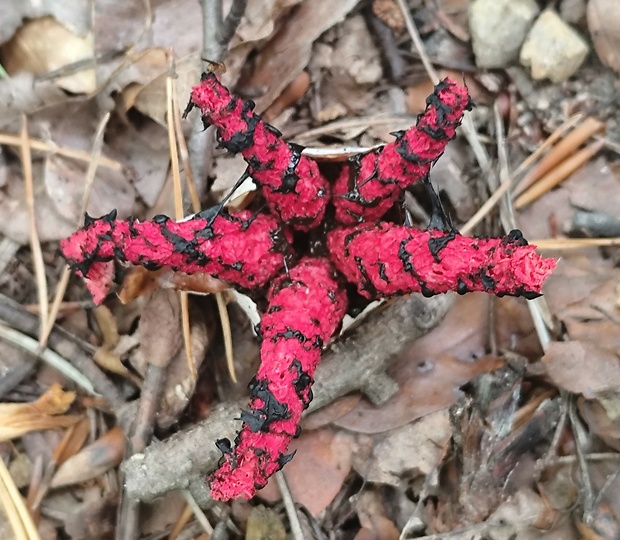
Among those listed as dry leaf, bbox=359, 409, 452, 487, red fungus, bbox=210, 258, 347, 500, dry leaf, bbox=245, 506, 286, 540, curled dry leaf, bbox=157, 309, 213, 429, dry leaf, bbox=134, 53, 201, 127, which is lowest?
dry leaf, bbox=245, 506, 286, 540

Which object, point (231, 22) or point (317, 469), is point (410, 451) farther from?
point (231, 22)

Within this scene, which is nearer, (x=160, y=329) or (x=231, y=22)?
(x=231, y=22)

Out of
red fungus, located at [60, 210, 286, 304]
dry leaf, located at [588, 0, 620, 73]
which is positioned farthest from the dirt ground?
red fungus, located at [60, 210, 286, 304]

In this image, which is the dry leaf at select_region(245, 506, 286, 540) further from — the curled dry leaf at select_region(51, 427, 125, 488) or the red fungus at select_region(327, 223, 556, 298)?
the red fungus at select_region(327, 223, 556, 298)

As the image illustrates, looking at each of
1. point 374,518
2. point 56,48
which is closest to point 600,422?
point 374,518

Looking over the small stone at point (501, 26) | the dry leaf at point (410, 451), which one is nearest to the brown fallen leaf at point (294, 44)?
A: the small stone at point (501, 26)

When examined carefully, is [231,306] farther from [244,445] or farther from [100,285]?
[244,445]

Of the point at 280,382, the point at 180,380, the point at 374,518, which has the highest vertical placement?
the point at 280,382
